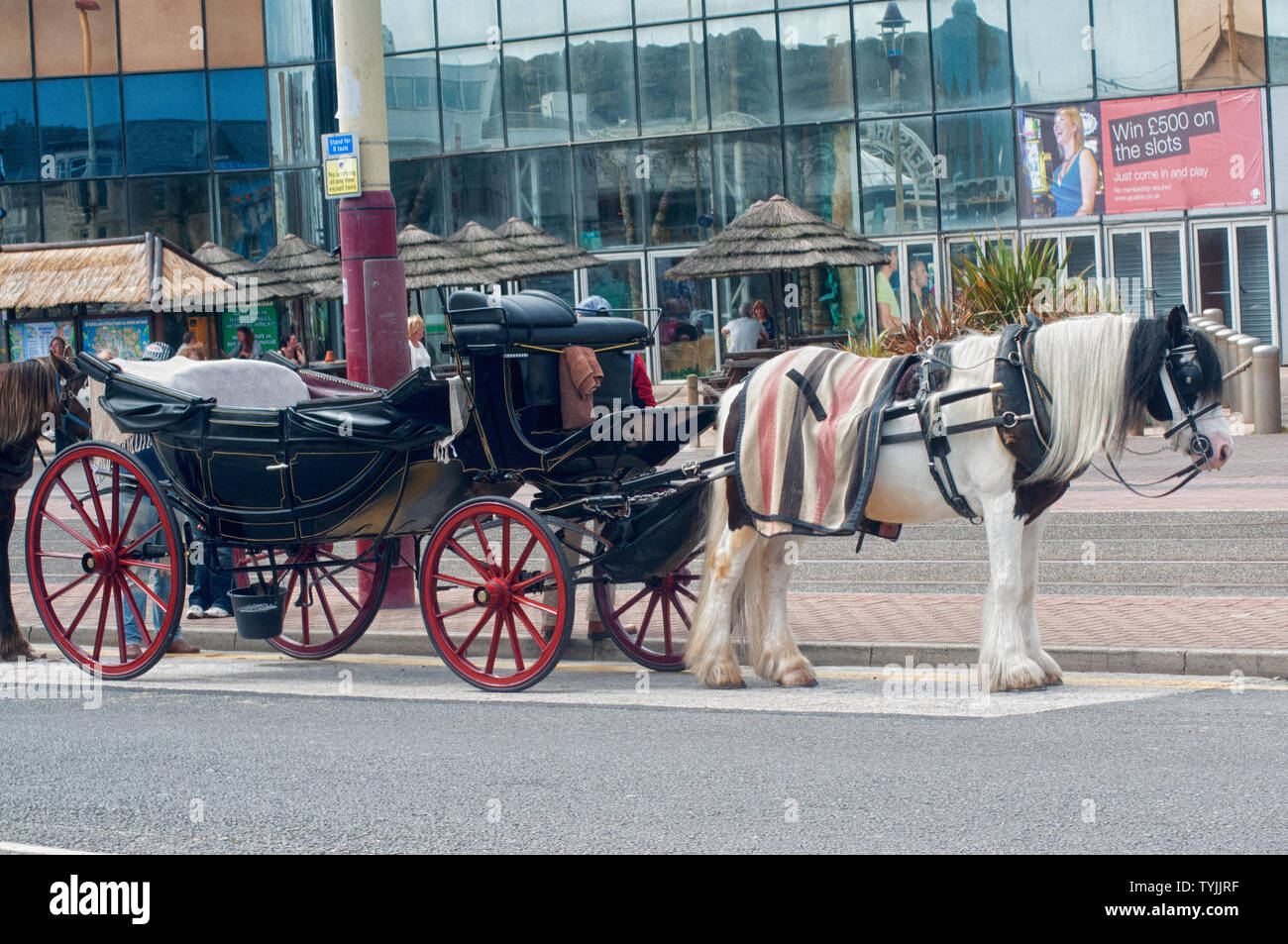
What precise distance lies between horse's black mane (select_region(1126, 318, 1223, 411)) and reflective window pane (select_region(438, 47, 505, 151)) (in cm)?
2444

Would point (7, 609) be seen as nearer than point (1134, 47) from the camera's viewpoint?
Yes

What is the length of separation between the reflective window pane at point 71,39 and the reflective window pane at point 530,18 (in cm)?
860

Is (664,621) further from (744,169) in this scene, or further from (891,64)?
(891,64)

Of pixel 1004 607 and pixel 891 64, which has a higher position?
pixel 891 64

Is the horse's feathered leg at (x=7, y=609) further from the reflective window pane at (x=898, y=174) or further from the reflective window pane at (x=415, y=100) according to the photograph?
the reflective window pane at (x=415, y=100)

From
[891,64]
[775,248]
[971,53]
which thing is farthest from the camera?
[891,64]

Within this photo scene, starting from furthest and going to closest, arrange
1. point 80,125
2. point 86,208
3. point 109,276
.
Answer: point 86,208 → point 80,125 → point 109,276

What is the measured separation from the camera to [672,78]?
29.4m

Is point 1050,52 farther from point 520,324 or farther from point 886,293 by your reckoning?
point 520,324

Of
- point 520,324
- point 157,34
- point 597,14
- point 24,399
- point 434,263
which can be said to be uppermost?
point 157,34

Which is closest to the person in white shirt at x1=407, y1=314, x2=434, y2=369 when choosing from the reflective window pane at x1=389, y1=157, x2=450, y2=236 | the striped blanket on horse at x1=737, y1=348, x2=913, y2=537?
the striped blanket on horse at x1=737, y1=348, x2=913, y2=537

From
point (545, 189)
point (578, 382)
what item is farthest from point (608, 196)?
point (578, 382)

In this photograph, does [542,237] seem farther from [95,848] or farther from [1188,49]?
[95,848]

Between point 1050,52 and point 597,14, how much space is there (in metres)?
8.18
